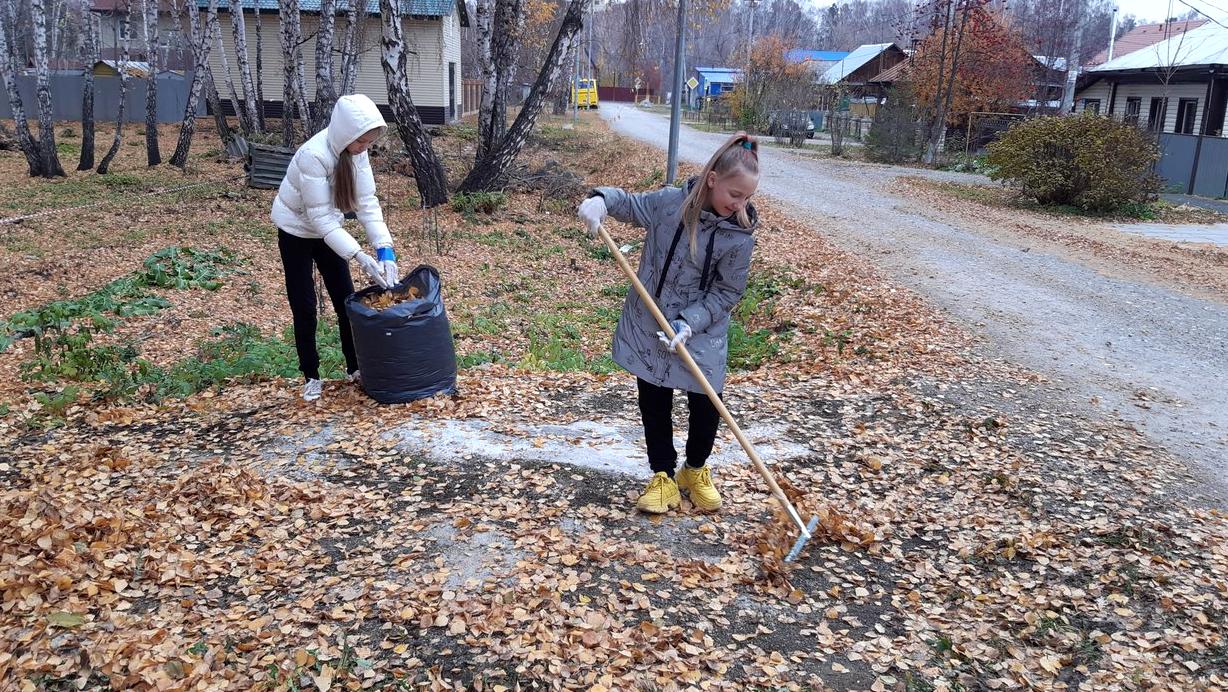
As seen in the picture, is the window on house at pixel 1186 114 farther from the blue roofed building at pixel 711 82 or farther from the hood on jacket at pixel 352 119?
the blue roofed building at pixel 711 82

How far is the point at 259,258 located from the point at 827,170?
52.0 feet

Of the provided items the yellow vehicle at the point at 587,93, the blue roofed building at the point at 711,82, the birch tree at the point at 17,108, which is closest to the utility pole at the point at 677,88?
the birch tree at the point at 17,108

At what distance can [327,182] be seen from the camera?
4.84m

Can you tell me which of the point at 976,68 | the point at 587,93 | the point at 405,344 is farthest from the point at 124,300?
the point at 587,93

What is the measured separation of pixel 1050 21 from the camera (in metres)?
51.0

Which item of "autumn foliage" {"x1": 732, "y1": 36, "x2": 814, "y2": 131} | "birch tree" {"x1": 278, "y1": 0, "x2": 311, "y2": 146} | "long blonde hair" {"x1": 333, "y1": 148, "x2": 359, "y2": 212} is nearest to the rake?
"long blonde hair" {"x1": 333, "y1": 148, "x2": 359, "y2": 212}

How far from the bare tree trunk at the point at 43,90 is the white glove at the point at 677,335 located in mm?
15131

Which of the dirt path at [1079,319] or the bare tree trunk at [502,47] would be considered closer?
the dirt path at [1079,319]

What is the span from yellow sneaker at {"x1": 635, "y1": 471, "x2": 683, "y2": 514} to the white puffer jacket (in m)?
2.13

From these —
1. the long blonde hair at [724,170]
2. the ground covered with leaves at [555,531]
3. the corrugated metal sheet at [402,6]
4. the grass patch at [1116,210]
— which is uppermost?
the corrugated metal sheet at [402,6]

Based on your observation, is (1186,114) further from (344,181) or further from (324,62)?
(344,181)

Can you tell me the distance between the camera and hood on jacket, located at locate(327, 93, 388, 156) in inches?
184

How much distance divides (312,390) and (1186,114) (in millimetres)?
24767

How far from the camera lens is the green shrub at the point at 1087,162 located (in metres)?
14.5
